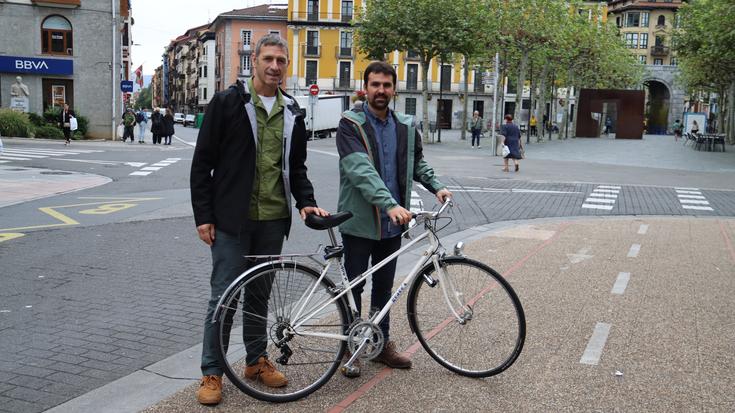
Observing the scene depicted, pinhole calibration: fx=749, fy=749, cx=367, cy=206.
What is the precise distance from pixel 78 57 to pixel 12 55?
2.75 meters

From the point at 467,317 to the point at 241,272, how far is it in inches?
53.1

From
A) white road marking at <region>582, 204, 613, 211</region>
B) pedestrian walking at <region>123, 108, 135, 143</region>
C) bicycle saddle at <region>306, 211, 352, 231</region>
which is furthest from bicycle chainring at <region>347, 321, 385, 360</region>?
pedestrian walking at <region>123, 108, 135, 143</region>

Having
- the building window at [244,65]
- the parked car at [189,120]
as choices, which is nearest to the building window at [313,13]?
the building window at [244,65]

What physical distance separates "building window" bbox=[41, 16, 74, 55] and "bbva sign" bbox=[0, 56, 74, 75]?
0.61 m

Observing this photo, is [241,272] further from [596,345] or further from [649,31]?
[649,31]

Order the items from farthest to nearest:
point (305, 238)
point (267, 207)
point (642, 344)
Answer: point (305, 238), point (642, 344), point (267, 207)

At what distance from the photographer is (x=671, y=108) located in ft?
292

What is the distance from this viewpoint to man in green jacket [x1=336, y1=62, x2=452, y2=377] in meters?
4.35

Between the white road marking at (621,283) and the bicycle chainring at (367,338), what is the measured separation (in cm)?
331

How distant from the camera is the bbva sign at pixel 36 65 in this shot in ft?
109

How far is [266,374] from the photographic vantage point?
4.18 meters

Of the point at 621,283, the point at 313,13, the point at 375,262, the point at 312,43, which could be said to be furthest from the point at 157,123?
the point at 313,13

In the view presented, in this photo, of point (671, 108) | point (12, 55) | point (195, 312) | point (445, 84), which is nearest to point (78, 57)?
point (12, 55)

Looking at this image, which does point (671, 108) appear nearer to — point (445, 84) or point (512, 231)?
point (445, 84)
